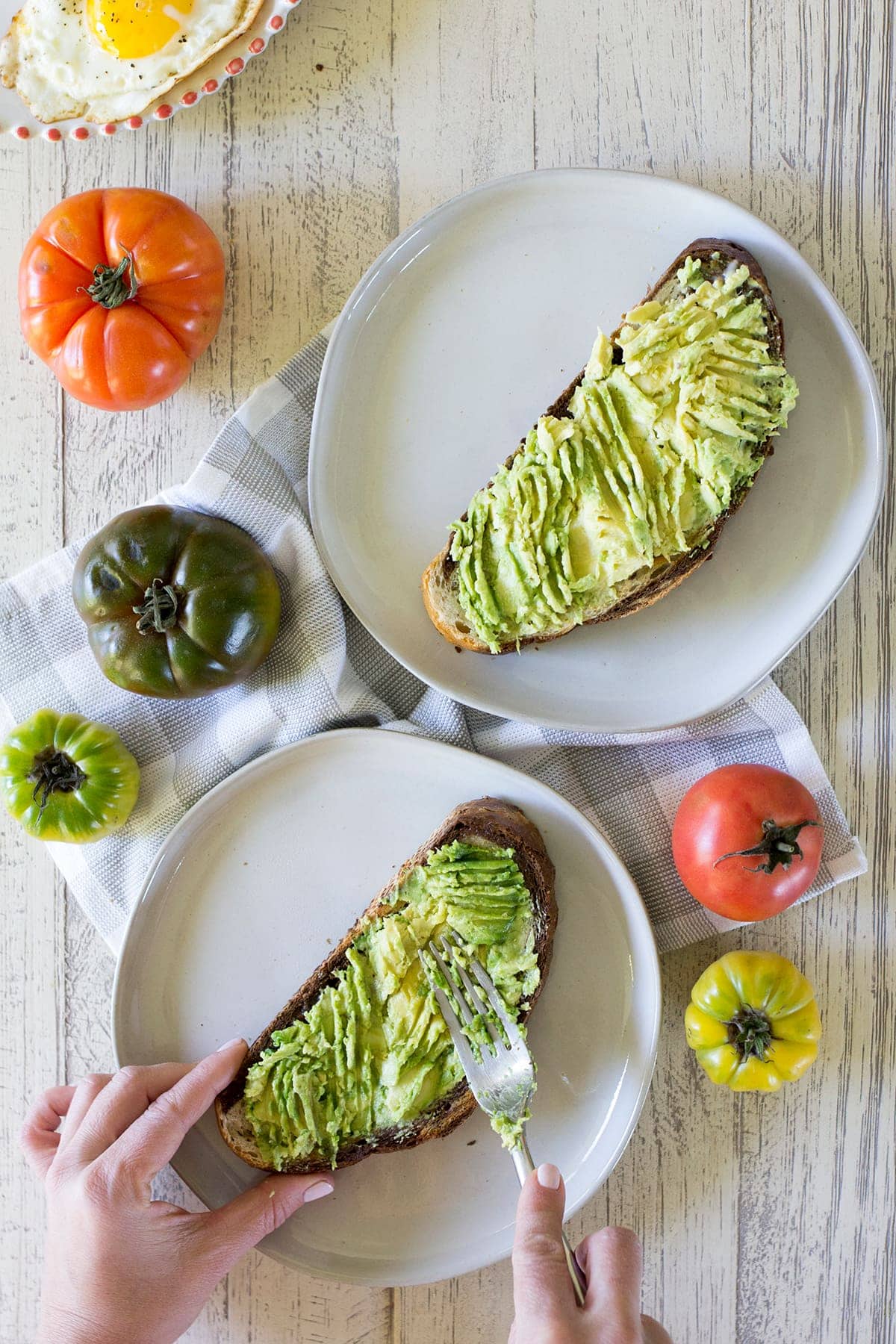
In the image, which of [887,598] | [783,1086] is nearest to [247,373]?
[887,598]

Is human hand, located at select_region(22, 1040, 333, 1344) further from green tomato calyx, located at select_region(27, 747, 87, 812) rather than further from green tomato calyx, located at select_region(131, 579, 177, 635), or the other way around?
green tomato calyx, located at select_region(131, 579, 177, 635)

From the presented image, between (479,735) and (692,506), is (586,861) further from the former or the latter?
(692,506)

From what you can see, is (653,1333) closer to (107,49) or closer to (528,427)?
(528,427)

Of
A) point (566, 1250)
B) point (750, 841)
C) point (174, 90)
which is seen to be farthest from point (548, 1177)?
point (174, 90)

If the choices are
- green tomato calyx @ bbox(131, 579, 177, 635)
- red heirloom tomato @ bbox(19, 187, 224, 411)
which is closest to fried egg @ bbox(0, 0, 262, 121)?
red heirloom tomato @ bbox(19, 187, 224, 411)

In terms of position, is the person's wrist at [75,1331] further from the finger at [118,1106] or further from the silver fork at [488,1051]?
the silver fork at [488,1051]
